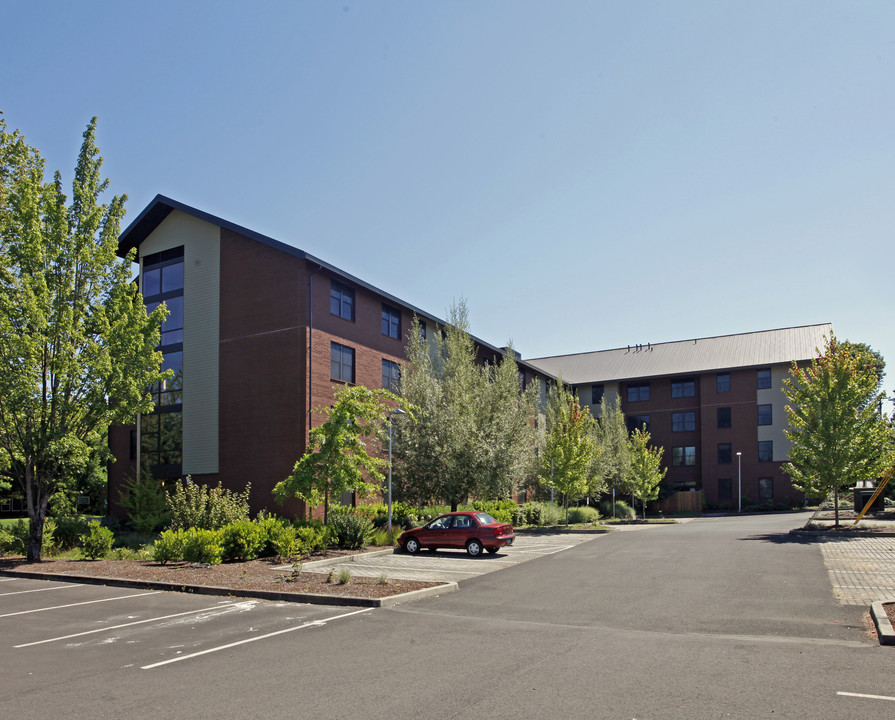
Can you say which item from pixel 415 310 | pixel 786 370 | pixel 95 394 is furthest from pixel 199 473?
pixel 786 370

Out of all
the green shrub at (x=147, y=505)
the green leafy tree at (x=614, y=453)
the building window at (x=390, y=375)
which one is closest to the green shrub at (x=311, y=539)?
the green shrub at (x=147, y=505)

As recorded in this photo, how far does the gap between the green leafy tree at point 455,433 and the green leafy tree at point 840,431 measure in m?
11.3

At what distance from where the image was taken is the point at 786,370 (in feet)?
177

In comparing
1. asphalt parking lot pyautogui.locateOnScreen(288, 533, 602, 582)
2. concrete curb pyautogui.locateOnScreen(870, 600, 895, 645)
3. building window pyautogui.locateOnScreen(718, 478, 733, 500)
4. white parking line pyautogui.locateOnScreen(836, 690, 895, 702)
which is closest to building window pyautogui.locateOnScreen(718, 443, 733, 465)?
building window pyautogui.locateOnScreen(718, 478, 733, 500)

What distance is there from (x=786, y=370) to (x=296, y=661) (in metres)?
53.4

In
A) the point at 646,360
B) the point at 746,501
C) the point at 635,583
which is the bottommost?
the point at 746,501

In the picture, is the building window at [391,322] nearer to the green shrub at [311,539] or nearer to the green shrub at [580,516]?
the green shrub at [311,539]

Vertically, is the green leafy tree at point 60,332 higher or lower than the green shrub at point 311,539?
higher

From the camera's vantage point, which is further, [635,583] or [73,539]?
[73,539]

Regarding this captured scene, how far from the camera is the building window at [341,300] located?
101ft

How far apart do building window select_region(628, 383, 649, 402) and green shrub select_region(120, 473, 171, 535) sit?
138ft

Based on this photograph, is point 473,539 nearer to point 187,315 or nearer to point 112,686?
point 112,686

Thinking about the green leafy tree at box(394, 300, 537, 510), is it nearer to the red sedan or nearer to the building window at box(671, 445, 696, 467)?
the red sedan

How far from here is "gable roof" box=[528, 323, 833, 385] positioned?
182 feet
